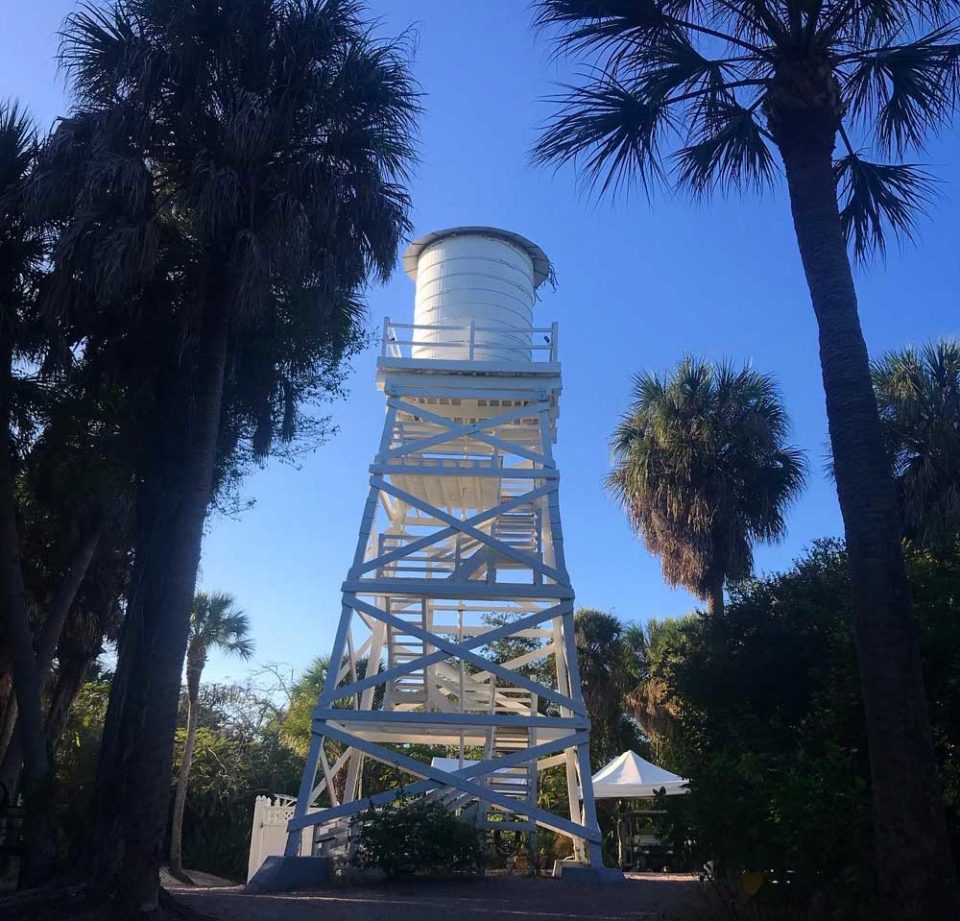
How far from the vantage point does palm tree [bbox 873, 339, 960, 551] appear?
1680cm

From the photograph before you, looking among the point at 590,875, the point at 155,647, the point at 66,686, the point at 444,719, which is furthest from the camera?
the point at 66,686

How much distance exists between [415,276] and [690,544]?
7727 mm

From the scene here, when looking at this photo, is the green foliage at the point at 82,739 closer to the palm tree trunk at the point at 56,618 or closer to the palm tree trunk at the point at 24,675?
the palm tree trunk at the point at 56,618

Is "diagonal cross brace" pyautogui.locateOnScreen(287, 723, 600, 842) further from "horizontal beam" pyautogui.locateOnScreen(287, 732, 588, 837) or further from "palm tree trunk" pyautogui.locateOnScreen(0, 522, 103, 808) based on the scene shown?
"palm tree trunk" pyautogui.locateOnScreen(0, 522, 103, 808)

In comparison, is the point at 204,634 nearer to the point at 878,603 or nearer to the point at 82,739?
the point at 82,739

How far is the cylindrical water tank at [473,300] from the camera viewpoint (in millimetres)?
16047

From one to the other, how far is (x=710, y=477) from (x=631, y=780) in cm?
666

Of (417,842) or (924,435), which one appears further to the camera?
(924,435)

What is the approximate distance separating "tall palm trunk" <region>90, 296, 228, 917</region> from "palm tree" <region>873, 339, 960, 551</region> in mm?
11468

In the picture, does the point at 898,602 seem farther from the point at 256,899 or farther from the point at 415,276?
the point at 415,276

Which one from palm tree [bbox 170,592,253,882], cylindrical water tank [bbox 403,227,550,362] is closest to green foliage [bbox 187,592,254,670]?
palm tree [bbox 170,592,253,882]

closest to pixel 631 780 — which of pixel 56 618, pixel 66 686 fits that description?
pixel 66 686

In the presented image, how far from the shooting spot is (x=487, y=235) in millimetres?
16375

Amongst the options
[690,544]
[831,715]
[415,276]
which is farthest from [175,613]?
[690,544]
